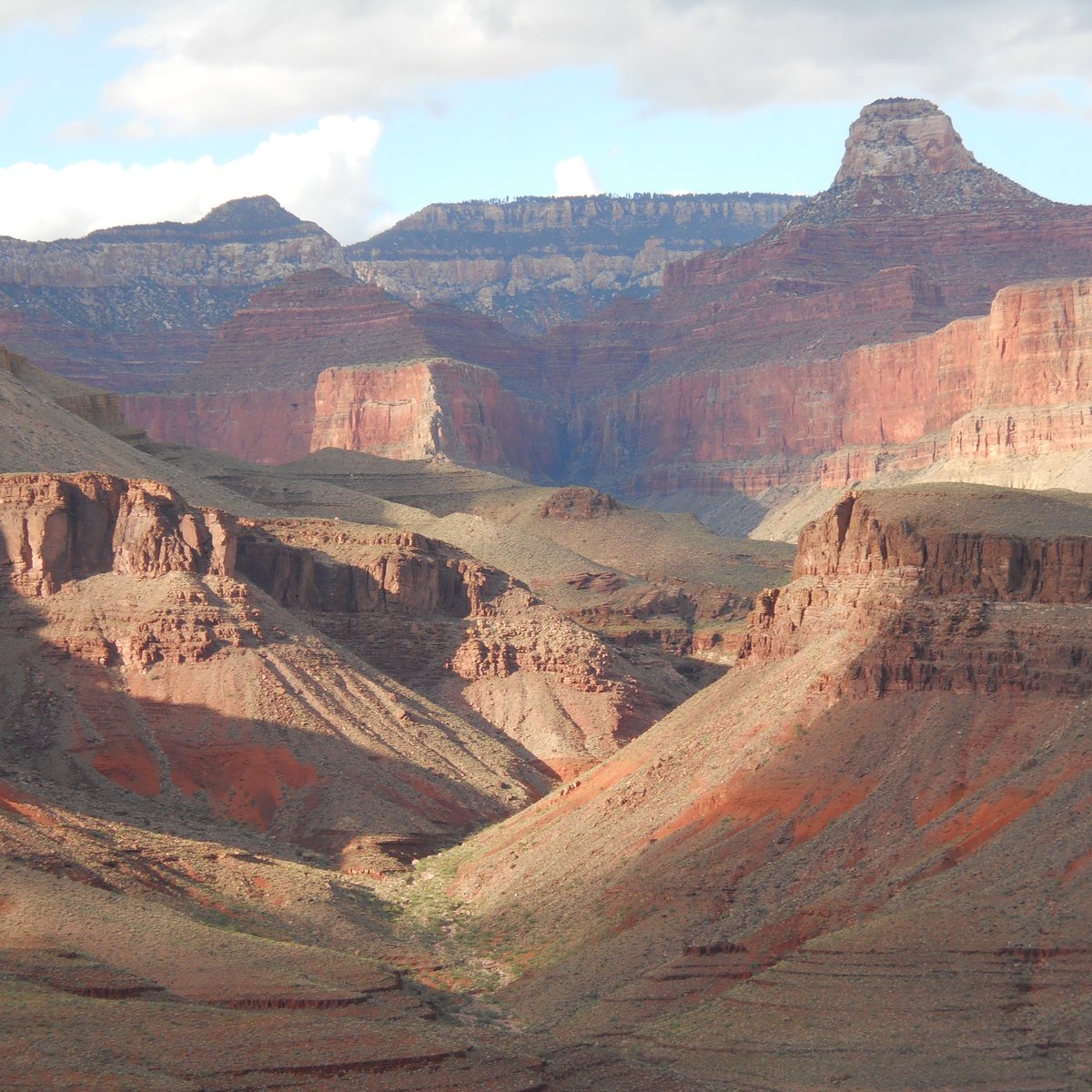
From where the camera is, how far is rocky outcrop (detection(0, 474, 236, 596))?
393 feet

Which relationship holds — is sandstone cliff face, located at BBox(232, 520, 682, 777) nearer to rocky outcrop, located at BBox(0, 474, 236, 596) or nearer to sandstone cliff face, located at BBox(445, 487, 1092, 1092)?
rocky outcrop, located at BBox(0, 474, 236, 596)

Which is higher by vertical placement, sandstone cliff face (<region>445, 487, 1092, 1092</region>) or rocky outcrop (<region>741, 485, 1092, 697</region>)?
rocky outcrop (<region>741, 485, 1092, 697</region>)

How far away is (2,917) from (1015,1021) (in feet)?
88.8

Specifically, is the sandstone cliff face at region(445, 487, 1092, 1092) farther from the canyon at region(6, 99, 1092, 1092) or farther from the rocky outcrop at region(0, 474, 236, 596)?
the rocky outcrop at region(0, 474, 236, 596)

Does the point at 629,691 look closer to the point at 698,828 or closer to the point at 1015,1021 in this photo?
the point at 698,828

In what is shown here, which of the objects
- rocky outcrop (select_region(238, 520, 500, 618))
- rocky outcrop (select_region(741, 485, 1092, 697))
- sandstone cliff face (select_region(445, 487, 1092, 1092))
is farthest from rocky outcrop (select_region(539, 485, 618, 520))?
rocky outcrop (select_region(741, 485, 1092, 697))

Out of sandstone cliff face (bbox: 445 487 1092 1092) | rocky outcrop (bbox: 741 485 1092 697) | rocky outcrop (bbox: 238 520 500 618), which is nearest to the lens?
sandstone cliff face (bbox: 445 487 1092 1092)

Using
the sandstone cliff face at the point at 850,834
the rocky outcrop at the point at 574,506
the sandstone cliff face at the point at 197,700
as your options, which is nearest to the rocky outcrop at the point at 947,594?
the sandstone cliff face at the point at 850,834

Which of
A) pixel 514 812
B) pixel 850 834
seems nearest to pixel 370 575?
pixel 514 812

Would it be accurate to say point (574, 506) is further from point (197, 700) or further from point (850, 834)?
point (850, 834)

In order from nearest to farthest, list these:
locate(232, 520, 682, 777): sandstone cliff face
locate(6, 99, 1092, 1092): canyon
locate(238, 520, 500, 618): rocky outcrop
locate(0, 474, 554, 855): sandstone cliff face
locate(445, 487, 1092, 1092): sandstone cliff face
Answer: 1. locate(6, 99, 1092, 1092): canyon
2. locate(445, 487, 1092, 1092): sandstone cliff face
3. locate(0, 474, 554, 855): sandstone cliff face
4. locate(232, 520, 682, 777): sandstone cliff face
5. locate(238, 520, 500, 618): rocky outcrop

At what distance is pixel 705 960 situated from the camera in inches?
3049

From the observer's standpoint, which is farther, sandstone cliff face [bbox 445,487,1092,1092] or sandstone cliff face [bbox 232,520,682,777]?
sandstone cliff face [bbox 232,520,682,777]

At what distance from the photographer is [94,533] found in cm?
12169
